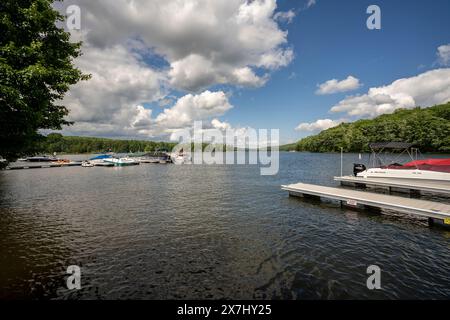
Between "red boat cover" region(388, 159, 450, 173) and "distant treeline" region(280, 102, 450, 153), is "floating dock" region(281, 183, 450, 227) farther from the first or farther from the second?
"distant treeline" region(280, 102, 450, 153)

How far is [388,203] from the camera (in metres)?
17.3

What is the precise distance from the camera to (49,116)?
1559 cm

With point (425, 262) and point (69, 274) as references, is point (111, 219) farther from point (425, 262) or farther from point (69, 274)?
point (425, 262)

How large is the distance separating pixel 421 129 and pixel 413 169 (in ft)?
375

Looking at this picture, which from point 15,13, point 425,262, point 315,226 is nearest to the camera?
point 425,262

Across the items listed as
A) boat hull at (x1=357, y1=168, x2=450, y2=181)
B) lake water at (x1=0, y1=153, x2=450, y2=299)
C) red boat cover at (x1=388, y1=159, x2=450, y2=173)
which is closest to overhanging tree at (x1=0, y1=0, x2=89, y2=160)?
lake water at (x1=0, y1=153, x2=450, y2=299)

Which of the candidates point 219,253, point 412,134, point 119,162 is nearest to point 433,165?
point 219,253

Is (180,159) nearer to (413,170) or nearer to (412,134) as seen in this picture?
(413,170)

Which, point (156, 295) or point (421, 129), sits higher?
point (421, 129)

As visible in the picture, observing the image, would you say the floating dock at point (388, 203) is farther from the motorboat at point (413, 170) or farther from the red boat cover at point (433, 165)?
the red boat cover at point (433, 165)

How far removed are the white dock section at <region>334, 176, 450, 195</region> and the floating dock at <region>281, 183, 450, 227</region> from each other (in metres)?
7.04

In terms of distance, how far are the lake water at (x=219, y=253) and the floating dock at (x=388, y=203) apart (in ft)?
2.88

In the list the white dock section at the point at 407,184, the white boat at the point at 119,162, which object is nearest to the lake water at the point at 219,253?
the white dock section at the point at 407,184

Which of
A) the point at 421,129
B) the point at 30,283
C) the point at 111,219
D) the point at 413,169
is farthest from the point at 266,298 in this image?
the point at 421,129
